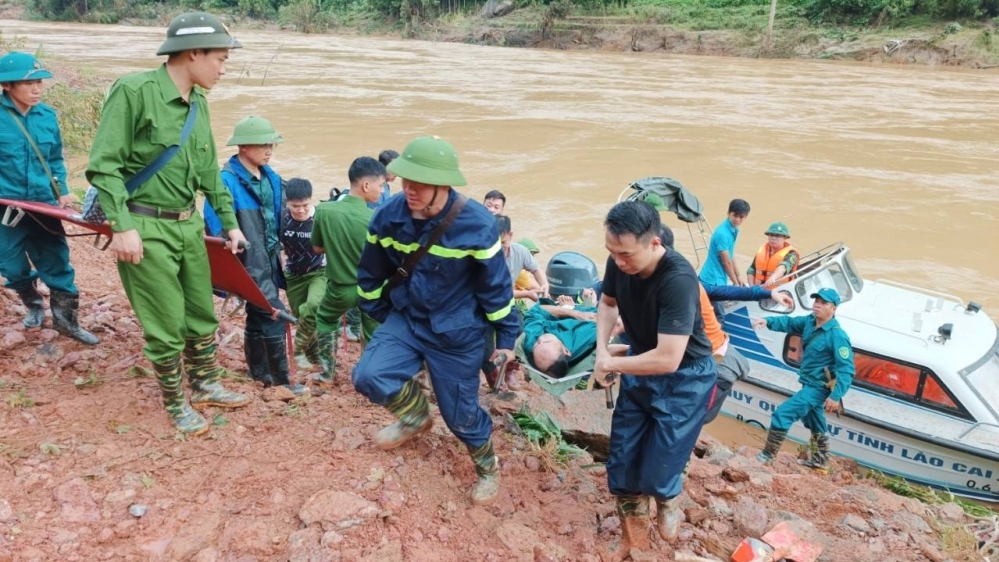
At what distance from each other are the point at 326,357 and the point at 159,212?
2.00 metres

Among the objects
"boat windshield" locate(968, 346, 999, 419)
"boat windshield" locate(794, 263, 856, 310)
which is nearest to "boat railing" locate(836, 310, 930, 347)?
"boat windshield" locate(794, 263, 856, 310)

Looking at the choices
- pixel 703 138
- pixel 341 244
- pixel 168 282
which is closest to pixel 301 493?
pixel 168 282

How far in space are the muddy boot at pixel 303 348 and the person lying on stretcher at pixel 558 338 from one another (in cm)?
164

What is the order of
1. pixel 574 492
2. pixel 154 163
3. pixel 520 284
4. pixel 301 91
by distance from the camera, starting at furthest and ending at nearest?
1. pixel 301 91
2. pixel 520 284
3. pixel 574 492
4. pixel 154 163

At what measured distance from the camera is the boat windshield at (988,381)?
571 centimetres

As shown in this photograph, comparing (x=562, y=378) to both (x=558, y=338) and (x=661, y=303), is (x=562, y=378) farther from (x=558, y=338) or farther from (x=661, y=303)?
(x=661, y=303)

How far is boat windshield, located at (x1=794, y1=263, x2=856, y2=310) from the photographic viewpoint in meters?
6.68

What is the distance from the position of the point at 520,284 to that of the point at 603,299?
3147 mm

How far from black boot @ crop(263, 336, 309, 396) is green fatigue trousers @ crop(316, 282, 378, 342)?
0.97 feet

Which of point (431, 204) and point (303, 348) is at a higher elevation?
point (431, 204)

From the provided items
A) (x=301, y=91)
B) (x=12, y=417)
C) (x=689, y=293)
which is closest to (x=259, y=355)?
(x=12, y=417)

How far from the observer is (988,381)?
5.83 metres

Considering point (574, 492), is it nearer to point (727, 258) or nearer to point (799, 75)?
point (727, 258)

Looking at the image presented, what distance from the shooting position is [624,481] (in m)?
3.34
